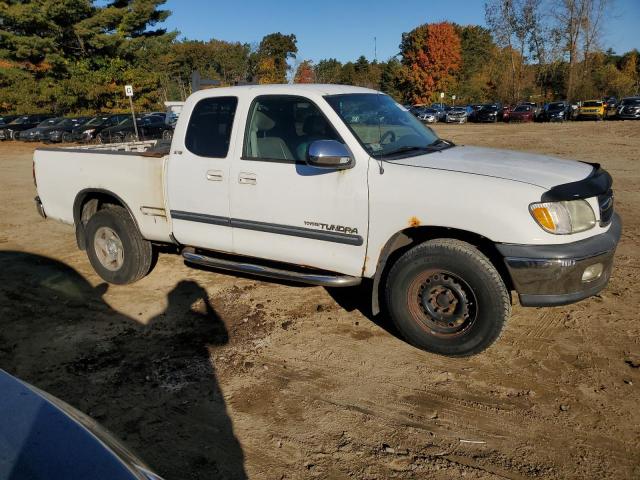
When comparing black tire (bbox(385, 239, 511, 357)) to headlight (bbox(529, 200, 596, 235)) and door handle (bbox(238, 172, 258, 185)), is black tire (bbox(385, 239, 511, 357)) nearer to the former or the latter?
headlight (bbox(529, 200, 596, 235))

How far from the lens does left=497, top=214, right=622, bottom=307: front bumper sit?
3.33 metres

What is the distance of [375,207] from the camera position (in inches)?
149

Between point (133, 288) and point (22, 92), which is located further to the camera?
point (22, 92)

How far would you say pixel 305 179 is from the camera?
4.02 m

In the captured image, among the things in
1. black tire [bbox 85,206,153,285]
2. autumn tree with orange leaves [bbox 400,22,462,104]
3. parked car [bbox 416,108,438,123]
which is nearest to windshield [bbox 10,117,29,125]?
parked car [bbox 416,108,438,123]

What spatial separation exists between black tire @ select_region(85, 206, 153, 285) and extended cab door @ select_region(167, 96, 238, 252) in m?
0.67

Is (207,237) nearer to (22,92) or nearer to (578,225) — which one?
(578,225)

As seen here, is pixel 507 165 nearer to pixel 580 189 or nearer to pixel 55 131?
pixel 580 189

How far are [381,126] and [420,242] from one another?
109 centimetres

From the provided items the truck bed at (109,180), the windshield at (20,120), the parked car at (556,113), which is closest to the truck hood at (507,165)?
the truck bed at (109,180)

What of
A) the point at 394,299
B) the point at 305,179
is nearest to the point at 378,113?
the point at 305,179

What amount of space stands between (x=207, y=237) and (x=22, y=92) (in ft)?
129

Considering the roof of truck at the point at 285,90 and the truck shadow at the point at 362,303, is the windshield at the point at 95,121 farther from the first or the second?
the truck shadow at the point at 362,303

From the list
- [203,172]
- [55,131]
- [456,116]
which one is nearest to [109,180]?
[203,172]
